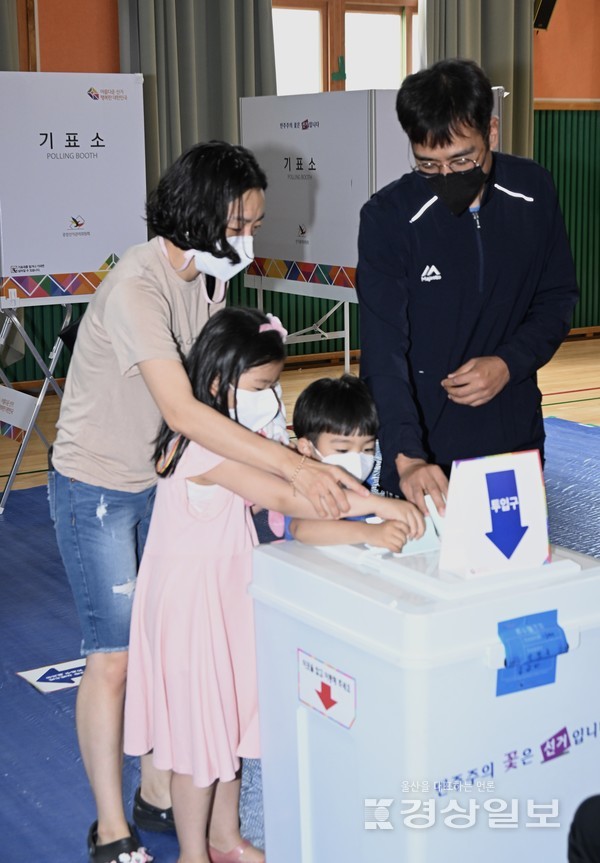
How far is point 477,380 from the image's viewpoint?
1.80 meters

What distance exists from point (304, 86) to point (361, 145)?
2.54m

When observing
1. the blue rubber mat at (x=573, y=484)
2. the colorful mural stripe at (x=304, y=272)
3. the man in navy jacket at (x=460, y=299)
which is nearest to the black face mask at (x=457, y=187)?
the man in navy jacket at (x=460, y=299)

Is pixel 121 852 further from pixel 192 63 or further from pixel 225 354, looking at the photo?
pixel 192 63

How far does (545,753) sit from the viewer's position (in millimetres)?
1422

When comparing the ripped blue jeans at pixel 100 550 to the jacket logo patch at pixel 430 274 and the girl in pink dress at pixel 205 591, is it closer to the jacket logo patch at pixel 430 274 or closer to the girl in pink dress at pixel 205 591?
the girl in pink dress at pixel 205 591

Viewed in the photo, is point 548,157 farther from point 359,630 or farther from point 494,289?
point 359,630

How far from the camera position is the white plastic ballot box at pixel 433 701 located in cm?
132

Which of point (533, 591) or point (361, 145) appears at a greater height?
point (361, 145)

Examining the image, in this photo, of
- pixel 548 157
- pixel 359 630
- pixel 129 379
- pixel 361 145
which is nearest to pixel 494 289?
pixel 129 379

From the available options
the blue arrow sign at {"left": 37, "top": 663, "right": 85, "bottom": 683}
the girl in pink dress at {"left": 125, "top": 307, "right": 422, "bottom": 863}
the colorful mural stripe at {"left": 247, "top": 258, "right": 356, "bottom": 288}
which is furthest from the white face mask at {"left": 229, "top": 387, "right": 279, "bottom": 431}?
the colorful mural stripe at {"left": 247, "top": 258, "right": 356, "bottom": 288}

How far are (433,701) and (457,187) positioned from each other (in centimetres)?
88

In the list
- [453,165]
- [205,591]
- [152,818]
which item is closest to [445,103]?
[453,165]

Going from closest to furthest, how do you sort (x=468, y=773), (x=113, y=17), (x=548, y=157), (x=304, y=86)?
(x=468, y=773) → (x=113, y=17) → (x=304, y=86) → (x=548, y=157)

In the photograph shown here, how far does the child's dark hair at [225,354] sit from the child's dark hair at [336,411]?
108 millimetres
